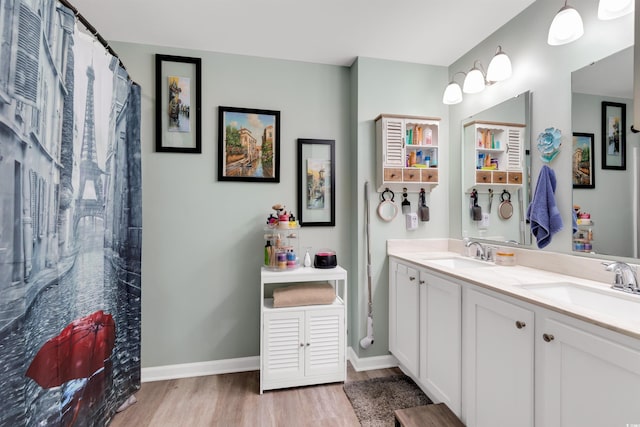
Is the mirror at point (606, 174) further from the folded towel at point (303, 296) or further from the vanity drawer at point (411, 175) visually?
the folded towel at point (303, 296)

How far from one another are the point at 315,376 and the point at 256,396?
0.43m

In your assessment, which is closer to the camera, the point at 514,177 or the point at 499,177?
the point at 514,177

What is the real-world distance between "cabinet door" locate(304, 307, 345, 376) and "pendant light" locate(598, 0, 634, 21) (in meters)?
2.19

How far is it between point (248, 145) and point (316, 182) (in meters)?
0.65

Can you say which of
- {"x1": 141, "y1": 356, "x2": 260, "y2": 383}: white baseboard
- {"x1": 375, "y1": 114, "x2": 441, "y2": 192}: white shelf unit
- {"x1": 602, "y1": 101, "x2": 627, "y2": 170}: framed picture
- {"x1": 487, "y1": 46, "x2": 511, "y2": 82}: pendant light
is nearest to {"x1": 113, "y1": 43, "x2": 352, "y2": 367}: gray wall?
A: {"x1": 141, "y1": 356, "x2": 260, "y2": 383}: white baseboard

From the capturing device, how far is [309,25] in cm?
203

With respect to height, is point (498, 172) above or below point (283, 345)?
above

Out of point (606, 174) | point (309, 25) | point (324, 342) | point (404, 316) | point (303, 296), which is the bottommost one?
point (324, 342)

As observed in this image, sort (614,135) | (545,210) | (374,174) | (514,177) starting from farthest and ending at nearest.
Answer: (374,174)
(514,177)
(545,210)
(614,135)

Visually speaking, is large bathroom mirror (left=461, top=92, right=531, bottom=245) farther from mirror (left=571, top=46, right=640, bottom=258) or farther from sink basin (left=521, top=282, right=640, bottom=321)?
sink basin (left=521, top=282, right=640, bottom=321)

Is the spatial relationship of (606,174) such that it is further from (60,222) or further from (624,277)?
(60,222)

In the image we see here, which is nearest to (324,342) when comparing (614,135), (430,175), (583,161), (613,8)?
(430,175)

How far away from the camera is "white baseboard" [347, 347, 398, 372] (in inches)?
93.6

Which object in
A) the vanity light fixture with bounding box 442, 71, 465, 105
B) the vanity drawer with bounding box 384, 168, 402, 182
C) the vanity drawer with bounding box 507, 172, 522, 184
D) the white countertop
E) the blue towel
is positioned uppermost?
the vanity light fixture with bounding box 442, 71, 465, 105
